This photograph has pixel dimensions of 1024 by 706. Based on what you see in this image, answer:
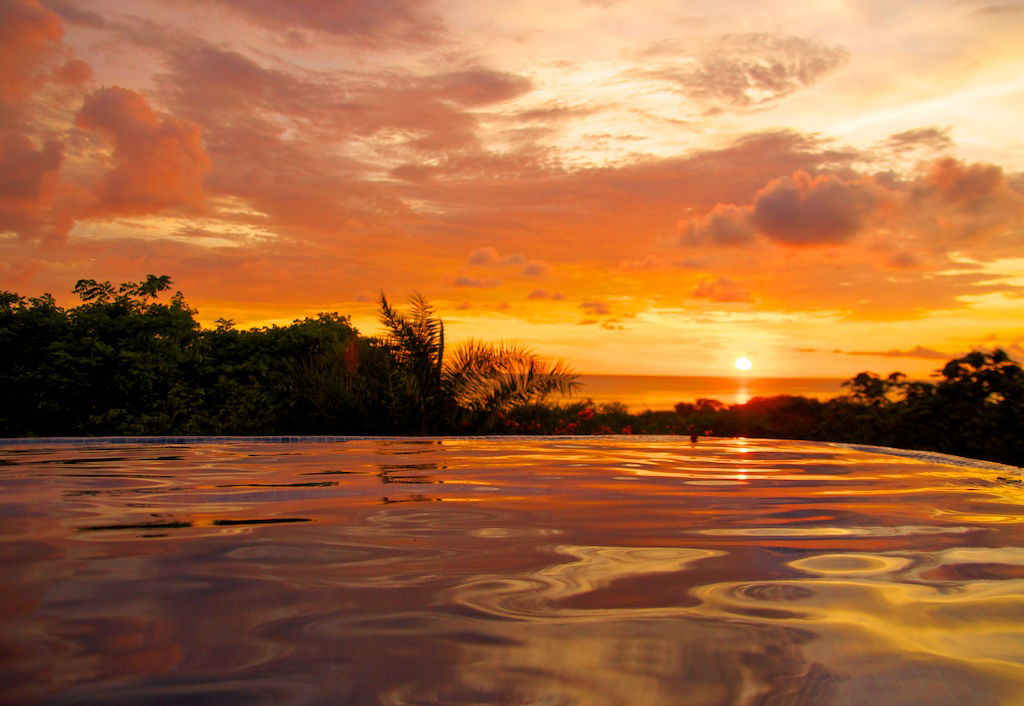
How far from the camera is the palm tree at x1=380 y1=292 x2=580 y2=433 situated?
1059 centimetres

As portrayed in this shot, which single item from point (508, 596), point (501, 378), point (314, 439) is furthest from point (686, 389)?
point (508, 596)

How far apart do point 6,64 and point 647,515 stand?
9351 mm

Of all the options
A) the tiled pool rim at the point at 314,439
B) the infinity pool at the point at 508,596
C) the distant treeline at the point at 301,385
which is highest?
the distant treeline at the point at 301,385

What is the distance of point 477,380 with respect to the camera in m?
10.7

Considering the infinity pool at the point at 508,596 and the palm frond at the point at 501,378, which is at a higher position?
the palm frond at the point at 501,378

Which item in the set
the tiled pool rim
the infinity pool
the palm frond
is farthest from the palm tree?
the infinity pool

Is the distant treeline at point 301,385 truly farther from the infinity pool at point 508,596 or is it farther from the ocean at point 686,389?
the infinity pool at point 508,596

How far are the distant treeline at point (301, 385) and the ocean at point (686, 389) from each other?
239 mm

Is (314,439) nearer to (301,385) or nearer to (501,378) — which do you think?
(301,385)

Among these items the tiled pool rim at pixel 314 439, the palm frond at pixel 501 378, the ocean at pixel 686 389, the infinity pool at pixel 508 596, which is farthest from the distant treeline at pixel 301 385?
the infinity pool at pixel 508 596

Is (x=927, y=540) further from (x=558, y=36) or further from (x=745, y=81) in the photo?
(x=745, y=81)

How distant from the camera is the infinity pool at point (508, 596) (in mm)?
1702

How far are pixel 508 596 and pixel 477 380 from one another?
8.33 m

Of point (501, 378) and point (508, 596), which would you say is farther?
point (501, 378)
